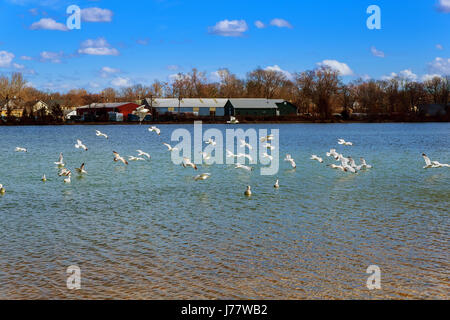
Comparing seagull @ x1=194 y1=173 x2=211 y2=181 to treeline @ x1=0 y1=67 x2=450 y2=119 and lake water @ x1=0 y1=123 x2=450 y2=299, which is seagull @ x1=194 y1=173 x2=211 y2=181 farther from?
treeline @ x1=0 y1=67 x2=450 y2=119

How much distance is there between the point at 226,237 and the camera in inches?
512

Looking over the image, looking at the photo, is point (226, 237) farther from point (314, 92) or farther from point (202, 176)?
point (314, 92)

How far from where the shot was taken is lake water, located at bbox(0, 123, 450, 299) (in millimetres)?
9430

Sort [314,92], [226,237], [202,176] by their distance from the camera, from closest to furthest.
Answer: [226,237], [202,176], [314,92]

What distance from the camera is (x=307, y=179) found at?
23828 mm

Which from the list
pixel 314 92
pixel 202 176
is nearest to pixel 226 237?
pixel 202 176

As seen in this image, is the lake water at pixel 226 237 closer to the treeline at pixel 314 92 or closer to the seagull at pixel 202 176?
the seagull at pixel 202 176

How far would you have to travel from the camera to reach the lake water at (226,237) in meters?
9.43

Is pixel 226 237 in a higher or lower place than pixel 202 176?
lower

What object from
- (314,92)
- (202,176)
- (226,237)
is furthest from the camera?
(314,92)

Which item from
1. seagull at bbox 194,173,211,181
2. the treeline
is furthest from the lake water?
the treeline

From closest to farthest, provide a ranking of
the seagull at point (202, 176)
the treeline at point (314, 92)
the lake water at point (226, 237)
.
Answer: the lake water at point (226, 237) < the seagull at point (202, 176) < the treeline at point (314, 92)

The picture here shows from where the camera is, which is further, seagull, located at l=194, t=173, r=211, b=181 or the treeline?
the treeline

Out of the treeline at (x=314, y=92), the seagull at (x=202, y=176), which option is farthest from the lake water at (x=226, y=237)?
the treeline at (x=314, y=92)
